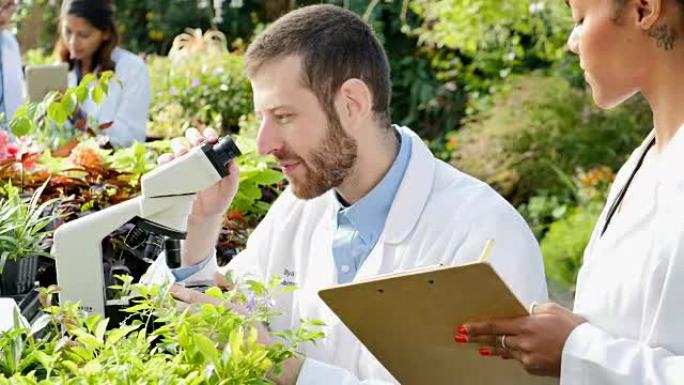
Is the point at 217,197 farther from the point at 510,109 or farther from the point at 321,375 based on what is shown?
the point at 510,109

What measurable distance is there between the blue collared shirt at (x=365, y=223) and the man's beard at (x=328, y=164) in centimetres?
9

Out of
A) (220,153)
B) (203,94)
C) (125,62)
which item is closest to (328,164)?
(220,153)

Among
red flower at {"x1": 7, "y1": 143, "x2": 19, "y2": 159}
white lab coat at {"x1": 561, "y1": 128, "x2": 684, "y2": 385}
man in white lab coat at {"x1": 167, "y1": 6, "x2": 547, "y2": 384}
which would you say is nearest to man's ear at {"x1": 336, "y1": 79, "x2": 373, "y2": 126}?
A: man in white lab coat at {"x1": 167, "y1": 6, "x2": 547, "y2": 384}

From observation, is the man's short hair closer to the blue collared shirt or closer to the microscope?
the blue collared shirt

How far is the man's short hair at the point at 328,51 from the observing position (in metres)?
2.86

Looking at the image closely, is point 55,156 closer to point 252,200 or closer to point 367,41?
point 252,200

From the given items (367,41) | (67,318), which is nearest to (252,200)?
(367,41)

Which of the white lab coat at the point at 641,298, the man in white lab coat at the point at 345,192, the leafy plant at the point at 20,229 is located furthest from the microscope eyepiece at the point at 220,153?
the white lab coat at the point at 641,298

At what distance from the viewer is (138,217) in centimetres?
256

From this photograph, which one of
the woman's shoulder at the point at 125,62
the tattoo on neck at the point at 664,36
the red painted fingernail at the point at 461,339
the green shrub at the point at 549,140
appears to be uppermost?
the tattoo on neck at the point at 664,36

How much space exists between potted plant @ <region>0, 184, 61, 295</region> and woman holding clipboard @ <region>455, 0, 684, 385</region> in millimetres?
1112

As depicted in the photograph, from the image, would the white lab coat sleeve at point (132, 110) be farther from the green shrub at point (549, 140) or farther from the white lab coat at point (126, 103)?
the green shrub at point (549, 140)

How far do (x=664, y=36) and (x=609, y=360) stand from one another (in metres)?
0.55

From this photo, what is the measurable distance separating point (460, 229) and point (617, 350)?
30.2 inches
